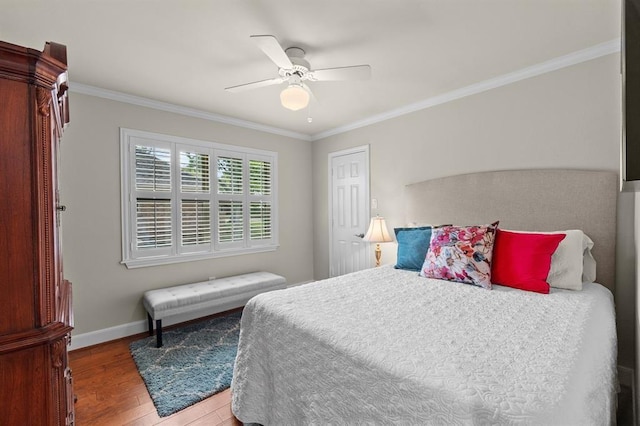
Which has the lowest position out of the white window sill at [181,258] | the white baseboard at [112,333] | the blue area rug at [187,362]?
the blue area rug at [187,362]

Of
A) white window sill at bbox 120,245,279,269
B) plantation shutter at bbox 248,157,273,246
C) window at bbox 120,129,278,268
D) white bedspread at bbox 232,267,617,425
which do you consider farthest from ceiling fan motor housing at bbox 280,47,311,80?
white window sill at bbox 120,245,279,269

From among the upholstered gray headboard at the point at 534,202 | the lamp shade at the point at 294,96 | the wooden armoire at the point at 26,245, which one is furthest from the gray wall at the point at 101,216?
the upholstered gray headboard at the point at 534,202

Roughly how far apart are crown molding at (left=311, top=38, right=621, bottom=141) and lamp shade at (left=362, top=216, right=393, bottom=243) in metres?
1.30

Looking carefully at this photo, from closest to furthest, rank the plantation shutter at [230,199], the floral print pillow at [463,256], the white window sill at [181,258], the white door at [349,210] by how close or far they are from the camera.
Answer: the floral print pillow at [463,256], the white window sill at [181,258], the plantation shutter at [230,199], the white door at [349,210]

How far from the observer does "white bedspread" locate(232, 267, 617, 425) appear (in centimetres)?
91

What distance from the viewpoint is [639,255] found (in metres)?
1.59

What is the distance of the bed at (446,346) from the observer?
3.05 ft

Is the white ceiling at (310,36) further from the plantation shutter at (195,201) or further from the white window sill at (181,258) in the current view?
the white window sill at (181,258)

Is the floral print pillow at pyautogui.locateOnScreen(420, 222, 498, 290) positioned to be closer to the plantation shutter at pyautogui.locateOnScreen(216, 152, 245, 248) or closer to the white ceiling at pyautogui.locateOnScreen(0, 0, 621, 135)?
the white ceiling at pyautogui.locateOnScreen(0, 0, 621, 135)

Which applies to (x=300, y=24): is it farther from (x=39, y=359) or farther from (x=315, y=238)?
(x=315, y=238)

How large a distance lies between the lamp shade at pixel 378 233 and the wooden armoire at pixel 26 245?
276cm

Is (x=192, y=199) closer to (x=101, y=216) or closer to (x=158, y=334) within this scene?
(x=101, y=216)

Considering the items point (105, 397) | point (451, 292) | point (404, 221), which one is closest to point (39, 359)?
point (105, 397)

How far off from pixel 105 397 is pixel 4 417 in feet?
4.60
